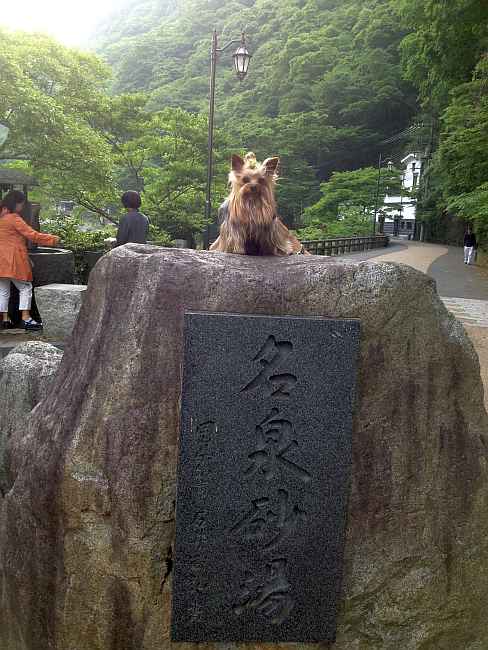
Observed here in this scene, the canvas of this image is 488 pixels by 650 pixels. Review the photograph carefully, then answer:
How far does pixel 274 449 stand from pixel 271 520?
353mm

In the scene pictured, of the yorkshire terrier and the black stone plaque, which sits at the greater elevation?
the yorkshire terrier

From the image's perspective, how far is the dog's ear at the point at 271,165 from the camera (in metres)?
3.44

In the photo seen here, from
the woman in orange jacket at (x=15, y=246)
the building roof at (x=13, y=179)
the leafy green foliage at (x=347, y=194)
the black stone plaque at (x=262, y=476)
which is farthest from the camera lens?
the leafy green foliage at (x=347, y=194)

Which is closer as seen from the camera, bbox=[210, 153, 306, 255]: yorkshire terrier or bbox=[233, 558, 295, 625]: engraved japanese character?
bbox=[233, 558, 295, 625]: engraved japanese character

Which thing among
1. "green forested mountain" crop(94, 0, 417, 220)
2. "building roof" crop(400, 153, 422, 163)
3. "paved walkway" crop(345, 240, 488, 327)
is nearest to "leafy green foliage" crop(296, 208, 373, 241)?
"green forested mountain" crop(94, 0, 417, 220)

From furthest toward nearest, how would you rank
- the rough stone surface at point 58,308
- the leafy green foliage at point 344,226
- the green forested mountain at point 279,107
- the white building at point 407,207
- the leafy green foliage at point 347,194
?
the white building at point 407,207, the leafy green foliage at point 347,194, the leafy green foliage at point 344,226, the green forested mountain at point 279,107, the rough stone surface at point 58,308

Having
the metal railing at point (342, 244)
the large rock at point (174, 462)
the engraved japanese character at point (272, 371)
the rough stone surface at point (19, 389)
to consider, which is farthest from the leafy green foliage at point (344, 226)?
the engraved japanese character at point (272, 371)

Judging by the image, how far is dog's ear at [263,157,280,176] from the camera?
11.3 feet

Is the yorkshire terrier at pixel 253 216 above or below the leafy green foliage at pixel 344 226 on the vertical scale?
below

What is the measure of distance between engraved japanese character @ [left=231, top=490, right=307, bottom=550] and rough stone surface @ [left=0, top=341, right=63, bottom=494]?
163 centimetres

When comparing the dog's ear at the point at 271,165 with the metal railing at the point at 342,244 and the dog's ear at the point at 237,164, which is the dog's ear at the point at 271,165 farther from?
the metal railing at the point at 342,244

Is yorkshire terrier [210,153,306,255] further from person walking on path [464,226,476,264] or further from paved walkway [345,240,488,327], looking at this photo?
person walking on path [464,226,476,264]

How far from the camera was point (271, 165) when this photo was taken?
11.4ft

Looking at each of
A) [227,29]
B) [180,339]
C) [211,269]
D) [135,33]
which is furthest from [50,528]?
[135,33]
